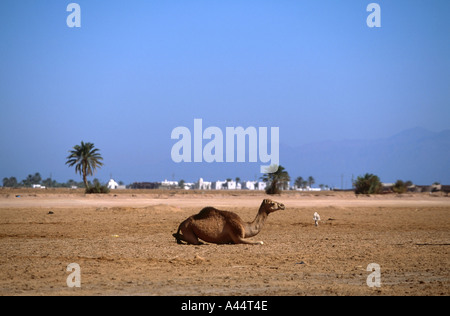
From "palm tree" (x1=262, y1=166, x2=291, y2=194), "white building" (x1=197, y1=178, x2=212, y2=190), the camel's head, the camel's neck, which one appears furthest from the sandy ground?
"white building" (x1=197, y1=178, x2=212, y2=190)

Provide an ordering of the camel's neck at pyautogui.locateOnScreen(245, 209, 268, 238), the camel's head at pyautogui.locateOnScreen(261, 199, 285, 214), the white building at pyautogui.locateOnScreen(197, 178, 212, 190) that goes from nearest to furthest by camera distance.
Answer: the camel's neck at pyautogui.locateOnScreen(245, 209, 268, 238) → the camel's head at pyautogui.locateOnScreen(261, 199, 285, 214) → the white building at pyautogui.locateOnScreen(197, 178, 212, 190)

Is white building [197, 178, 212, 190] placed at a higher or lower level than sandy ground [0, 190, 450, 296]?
higher

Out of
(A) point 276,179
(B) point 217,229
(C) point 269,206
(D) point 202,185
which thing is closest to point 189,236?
(B) point 217,229

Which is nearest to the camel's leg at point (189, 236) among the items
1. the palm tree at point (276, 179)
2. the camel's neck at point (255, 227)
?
the camel's neck at point (255, 227)

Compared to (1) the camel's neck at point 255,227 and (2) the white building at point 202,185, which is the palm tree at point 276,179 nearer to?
(1) the camel's neck at point 255,227

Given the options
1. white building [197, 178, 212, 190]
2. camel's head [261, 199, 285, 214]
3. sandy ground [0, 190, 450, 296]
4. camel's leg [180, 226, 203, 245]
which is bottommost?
sandy ground [0, 190, 450, 296]

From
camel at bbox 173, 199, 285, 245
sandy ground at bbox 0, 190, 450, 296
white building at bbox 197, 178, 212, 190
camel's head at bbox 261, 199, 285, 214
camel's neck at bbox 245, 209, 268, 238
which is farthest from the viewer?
white building at bbox 197, 178, 212, 190

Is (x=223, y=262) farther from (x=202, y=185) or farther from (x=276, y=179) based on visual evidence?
(x=202, y=185)

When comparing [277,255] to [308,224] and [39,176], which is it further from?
[39,176]

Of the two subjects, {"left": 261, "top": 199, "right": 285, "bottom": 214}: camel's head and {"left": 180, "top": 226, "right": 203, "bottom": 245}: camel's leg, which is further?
{"left": 261, "top": 199, "right": 285, "bottom": 214}: camel's head

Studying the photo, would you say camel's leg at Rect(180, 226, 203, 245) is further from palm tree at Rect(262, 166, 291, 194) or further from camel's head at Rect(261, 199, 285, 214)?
palm tree at Rect(262, 166, 291, 194)

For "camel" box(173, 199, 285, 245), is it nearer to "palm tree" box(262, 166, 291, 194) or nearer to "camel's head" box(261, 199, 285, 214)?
"camel's head" box(261, 199, 285, 214)
